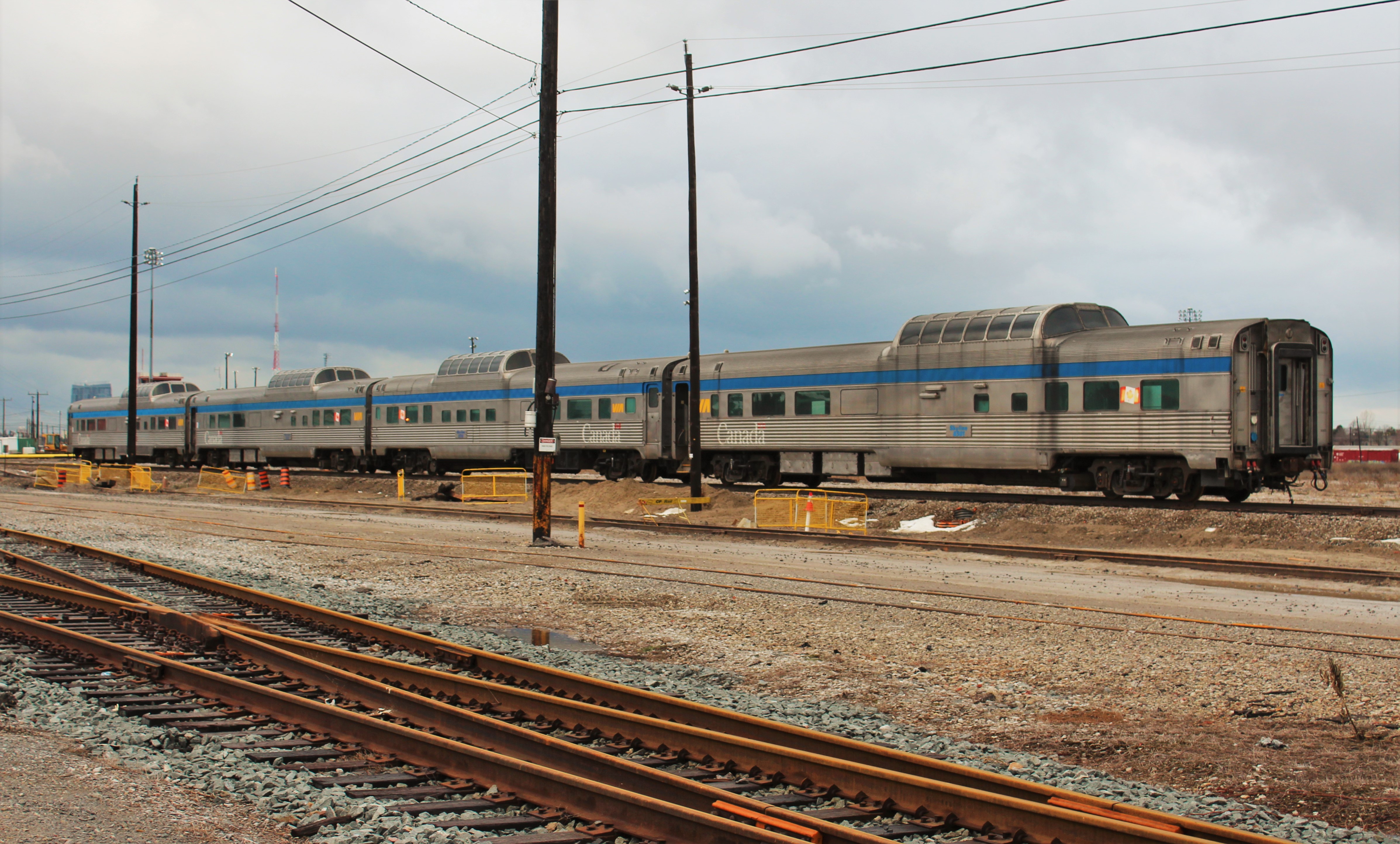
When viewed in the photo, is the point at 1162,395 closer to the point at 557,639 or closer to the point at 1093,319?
the point at 1093,319

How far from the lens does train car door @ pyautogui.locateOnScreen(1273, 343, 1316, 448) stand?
20234mm

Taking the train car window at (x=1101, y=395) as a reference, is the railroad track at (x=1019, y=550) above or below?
below

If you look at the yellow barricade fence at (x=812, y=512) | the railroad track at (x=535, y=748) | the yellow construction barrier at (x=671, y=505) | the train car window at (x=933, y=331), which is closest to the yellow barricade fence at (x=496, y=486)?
the yellow construction barrier at (x=671, y=505)

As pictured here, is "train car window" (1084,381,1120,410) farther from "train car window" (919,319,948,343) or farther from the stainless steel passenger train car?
"train car window" (919,319,948,343)

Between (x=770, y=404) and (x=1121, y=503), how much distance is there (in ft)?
29.2

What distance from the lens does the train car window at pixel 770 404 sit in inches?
1048

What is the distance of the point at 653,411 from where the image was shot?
3019 cm

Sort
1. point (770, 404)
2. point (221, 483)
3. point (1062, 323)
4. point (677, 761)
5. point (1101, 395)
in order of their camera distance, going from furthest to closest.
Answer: point (221, 483) → point (770, 404) → point (1062, 323) → point (1101, 395) → point (677, 761)

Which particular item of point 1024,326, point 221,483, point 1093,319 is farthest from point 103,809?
point 221,483

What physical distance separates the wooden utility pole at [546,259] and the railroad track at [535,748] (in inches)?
364

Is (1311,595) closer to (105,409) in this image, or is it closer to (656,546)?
(656,546)

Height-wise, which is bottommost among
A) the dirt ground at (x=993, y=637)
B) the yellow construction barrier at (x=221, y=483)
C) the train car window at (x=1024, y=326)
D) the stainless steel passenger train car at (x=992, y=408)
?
the dirt ground at (x=993, y=637)

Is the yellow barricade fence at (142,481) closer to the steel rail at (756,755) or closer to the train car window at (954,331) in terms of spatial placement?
the train car window at (954,331)

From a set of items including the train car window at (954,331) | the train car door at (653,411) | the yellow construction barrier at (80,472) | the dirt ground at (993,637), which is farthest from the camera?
the yellow construction barrier at (80,472)
